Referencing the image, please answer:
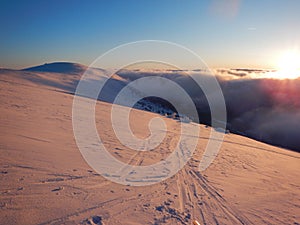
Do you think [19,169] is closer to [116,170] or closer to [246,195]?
[116,170]

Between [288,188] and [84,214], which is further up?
[288,188]

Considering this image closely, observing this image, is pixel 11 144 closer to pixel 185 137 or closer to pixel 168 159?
pixel 168 159

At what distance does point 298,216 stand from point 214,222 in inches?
95.8

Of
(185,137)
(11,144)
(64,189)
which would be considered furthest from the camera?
(185,137)

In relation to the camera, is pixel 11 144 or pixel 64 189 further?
pixel 11 144

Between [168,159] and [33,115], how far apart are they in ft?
21.8

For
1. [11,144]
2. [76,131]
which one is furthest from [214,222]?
[76,131]

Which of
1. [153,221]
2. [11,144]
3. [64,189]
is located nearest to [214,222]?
[153,221]

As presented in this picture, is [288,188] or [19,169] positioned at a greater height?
[288,188]

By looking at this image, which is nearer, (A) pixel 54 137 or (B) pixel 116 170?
(B) pixel 116 170

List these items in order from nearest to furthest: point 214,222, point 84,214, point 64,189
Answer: point 84,214 → point 214,222 → point 64,189

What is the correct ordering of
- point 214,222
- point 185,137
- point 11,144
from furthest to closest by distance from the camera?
1. point 185,137
2. point 11,144
3. point 214,222

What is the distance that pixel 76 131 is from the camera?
10172 mm

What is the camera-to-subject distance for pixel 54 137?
8.86 metres
